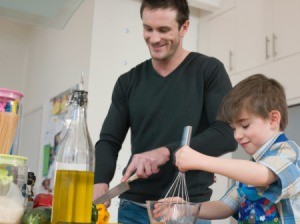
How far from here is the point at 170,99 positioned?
144 cm

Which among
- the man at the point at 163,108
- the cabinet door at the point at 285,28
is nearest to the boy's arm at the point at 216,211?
the man at the point at 163,108

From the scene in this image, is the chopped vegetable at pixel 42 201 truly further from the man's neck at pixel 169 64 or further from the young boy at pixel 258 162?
the man's neck at pixel 169 64

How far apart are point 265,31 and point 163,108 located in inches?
66.1

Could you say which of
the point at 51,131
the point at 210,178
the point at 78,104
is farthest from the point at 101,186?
the point at 51,131

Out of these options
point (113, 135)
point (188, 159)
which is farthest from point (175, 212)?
point (113, 135)

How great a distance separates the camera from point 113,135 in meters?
1.51

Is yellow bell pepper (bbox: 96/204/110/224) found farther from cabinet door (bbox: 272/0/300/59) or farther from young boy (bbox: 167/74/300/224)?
cabinet door (bbox: 272/0/300/59)

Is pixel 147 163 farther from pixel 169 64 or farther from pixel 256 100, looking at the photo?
pixel 169 64

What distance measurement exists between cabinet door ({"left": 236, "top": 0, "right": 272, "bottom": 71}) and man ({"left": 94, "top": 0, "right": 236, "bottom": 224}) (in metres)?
1.48

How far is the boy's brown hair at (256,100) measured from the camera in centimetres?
111

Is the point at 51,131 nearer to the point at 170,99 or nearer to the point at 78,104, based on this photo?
the point at 170,99

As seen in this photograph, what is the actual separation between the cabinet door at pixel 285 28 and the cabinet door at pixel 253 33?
0.17 ft

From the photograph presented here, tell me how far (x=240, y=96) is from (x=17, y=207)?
0.62m

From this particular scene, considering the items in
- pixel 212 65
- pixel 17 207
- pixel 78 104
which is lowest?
pixel 17 207
